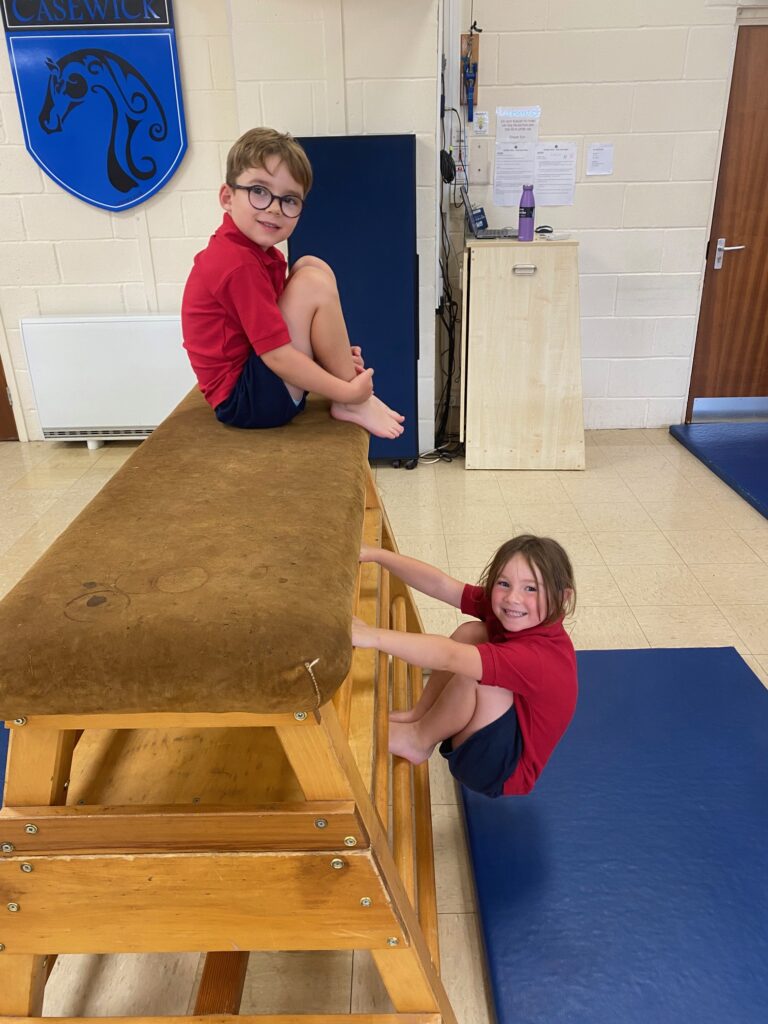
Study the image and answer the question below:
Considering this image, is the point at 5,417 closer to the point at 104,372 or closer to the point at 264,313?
the point at 104,372

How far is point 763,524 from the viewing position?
3.05m

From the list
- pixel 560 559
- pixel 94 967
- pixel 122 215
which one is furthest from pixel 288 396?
pixel 122 215

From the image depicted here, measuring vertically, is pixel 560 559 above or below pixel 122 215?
below

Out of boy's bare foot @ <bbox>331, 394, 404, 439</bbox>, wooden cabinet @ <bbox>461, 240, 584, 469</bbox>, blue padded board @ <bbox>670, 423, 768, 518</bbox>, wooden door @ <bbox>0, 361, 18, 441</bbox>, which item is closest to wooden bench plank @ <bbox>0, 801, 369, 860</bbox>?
boy's bare foot @ <bbox>331, 394, 404, 439</bbox>

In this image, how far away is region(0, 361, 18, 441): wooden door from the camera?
13.3 feet

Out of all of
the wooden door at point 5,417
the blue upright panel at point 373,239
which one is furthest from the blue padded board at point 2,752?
the wooden door at point 5,417

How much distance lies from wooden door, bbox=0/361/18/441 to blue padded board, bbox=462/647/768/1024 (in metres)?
3.49

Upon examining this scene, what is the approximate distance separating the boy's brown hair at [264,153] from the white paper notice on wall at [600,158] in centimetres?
266

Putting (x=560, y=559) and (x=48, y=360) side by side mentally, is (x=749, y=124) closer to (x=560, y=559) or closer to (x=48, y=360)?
(x=560, y=559)

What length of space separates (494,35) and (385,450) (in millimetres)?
1973

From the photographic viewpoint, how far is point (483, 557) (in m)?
2.84

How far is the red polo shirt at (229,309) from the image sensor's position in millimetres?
1520

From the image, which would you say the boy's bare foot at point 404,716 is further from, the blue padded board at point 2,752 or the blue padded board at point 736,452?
the blue padded board at point 736,452

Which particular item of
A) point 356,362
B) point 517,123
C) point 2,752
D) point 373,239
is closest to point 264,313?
point 356,362
